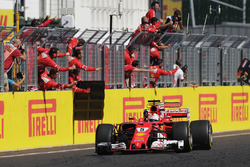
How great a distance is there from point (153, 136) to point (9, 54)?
144 inches

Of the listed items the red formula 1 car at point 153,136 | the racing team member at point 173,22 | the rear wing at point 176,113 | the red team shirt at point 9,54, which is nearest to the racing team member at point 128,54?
the racing team member at point 173,22

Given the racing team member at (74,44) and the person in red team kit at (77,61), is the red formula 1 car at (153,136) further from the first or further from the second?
the racing team member at (74,44)

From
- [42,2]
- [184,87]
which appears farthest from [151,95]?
[42,2]

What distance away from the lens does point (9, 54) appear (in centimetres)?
1586

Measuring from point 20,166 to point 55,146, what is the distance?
385 centimetres

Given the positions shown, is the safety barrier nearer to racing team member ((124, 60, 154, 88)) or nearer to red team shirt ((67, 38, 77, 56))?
red team shirt ((67, 38, 77, 56))

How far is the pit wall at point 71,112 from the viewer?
15.6 metres

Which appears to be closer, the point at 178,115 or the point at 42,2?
the point at 178,115

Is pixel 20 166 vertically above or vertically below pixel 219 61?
below

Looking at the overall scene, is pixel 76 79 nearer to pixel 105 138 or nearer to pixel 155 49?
pixel 155 49

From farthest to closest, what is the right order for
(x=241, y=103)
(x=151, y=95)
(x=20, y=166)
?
(x=241, y=103), (x=151, y=95), (x=20, y=166)

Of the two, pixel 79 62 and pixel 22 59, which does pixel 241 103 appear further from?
pixel 22 59

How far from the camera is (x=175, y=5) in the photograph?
263 ft

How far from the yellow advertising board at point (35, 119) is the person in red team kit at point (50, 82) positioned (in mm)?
179
